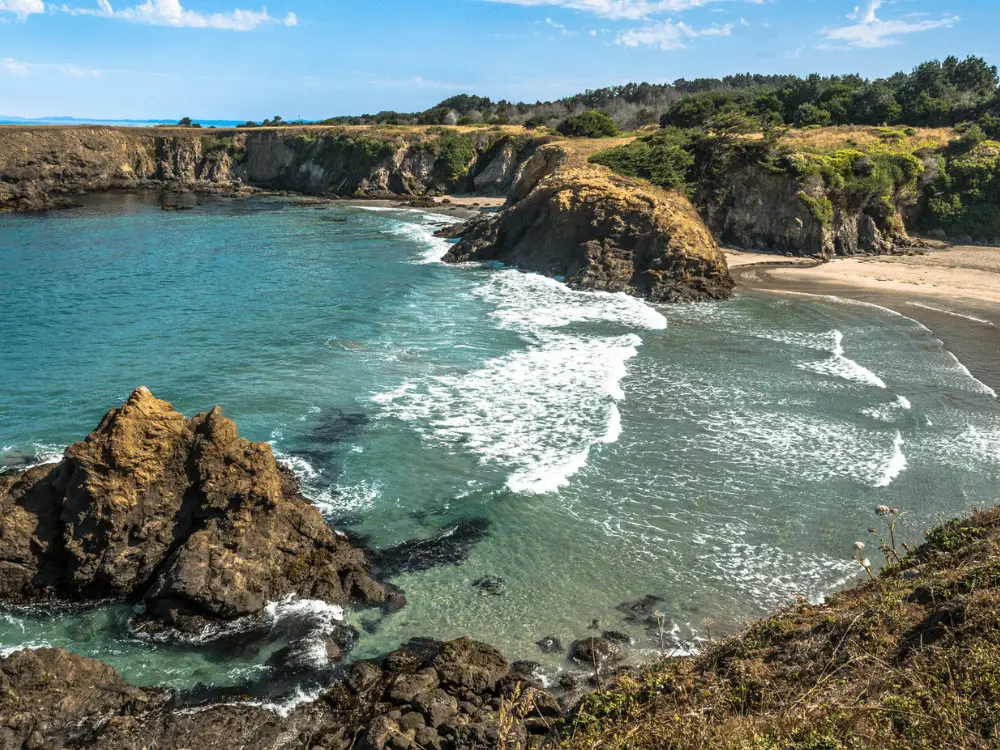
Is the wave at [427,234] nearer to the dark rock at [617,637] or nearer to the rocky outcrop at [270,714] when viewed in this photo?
the dark rock at [617,637]

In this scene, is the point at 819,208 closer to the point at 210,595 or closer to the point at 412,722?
the point at 210,595

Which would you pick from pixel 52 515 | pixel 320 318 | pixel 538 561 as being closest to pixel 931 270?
pixel 320 318

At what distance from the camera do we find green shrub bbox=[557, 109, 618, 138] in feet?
227

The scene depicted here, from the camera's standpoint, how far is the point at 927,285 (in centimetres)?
3941

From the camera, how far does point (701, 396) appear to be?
A: 2264 cm

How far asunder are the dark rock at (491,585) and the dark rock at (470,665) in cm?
191

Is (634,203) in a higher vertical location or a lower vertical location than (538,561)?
higher

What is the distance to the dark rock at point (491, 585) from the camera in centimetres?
1334

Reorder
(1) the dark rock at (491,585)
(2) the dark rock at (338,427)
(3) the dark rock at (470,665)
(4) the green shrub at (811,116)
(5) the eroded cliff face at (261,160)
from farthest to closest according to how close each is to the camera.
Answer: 1. (5) the eroded cliff face at (261,160)
2. (4) the green shrub at (811,116)
3. (2) the dark rock at (338,427)
4. (1) the dark rock at (491,585)
5. (3) the dark rock at (470,665)

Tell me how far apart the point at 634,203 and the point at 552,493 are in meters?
27.4

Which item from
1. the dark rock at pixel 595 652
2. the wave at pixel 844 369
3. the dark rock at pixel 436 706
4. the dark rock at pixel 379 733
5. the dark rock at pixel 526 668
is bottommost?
the dark rock at pixel 526 668

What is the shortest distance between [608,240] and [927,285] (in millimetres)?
18088

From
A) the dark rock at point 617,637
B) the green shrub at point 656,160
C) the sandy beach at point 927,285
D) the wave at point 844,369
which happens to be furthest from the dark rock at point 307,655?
the green shrub at point 656,160

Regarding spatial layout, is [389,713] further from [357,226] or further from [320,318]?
[357,226]
